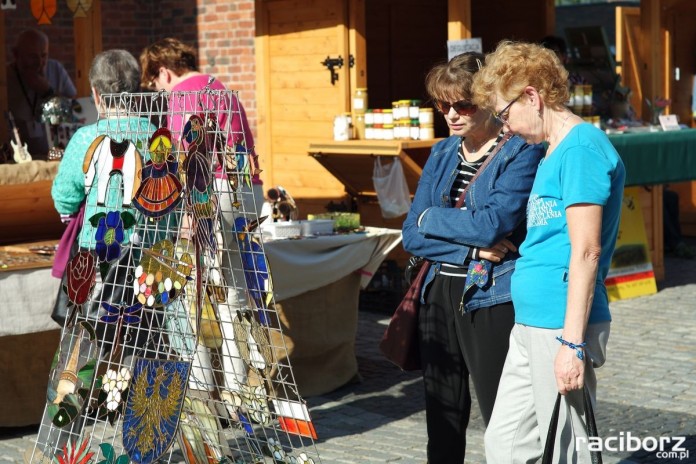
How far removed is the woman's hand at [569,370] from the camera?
2.94m

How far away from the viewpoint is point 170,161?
3645mm

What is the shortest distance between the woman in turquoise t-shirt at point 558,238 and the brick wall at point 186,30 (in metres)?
7.00

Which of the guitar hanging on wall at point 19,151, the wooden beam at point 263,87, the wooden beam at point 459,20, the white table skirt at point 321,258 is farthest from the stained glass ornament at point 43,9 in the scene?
the wooden beam at point 459,20

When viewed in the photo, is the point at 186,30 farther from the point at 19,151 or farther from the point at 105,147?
the point at 105,147

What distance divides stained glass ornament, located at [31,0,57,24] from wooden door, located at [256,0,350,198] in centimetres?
226

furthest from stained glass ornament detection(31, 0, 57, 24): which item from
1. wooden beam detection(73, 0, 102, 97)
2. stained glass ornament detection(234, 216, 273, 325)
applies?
stained glass ornament detection(234, 216, 273, 325)

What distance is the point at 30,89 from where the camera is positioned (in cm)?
764

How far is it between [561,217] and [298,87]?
6165 millimetres

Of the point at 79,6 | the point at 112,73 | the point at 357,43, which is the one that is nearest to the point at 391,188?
the point at 357,43

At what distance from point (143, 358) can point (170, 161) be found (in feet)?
2.15

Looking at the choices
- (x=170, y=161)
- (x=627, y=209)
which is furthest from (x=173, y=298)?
(x=627, y=209)

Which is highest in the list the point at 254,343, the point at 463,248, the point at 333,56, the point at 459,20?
the point at 459,20

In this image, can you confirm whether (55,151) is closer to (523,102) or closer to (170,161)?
(170,161)

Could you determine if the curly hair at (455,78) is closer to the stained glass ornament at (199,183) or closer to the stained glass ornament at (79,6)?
the stained glass ornament at (199,183)
